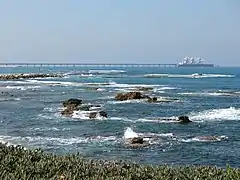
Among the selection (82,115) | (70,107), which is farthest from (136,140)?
(70,107)

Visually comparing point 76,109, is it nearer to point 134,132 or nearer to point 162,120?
point 162,120

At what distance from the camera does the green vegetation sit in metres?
7.43

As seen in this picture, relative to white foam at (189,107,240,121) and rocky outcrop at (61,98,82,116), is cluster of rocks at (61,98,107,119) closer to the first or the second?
rocky outcrop at (61,98,82,116)

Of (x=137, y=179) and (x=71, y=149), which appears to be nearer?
(x=137, y=179)

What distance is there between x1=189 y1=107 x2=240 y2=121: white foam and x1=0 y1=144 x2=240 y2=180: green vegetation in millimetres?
31167

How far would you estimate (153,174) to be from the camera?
25.9 ft

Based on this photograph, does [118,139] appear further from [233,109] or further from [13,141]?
[233,109]

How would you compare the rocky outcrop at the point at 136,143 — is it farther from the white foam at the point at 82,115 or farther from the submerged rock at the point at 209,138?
the white foam at the point at 82,115

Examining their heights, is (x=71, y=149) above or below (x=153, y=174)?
below

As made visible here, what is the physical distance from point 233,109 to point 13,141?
2619 centimetres

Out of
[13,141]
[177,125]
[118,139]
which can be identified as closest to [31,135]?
[13,141]

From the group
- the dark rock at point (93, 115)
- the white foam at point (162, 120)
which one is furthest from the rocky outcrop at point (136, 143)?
the dark rock at point (93, 115)

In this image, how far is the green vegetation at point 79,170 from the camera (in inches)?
293

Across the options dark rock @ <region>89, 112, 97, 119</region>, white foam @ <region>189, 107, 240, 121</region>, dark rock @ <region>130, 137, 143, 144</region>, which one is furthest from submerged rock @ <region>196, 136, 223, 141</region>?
dark rock @ <region>89, 112, 97, 119</region>
